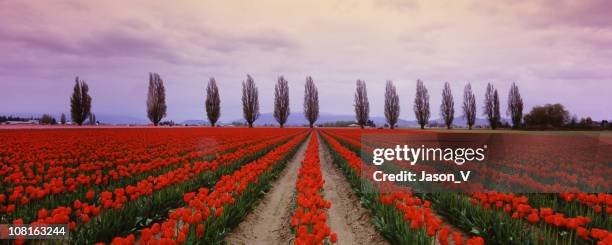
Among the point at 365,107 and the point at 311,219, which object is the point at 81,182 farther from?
the point at 365,107

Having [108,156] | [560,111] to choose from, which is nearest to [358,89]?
[560,111]

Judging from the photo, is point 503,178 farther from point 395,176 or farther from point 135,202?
point 135,202

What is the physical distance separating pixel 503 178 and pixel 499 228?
3.79 m

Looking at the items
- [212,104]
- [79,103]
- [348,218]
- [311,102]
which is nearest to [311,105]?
[311,102]

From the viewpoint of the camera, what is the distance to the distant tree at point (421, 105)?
233 feet

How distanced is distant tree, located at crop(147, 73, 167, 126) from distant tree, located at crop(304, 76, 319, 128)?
32310 mm

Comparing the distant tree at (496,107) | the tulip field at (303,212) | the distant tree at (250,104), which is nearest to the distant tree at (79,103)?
the distant tree at (250,104)

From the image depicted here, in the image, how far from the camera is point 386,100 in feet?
243

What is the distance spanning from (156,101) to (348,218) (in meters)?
62.3

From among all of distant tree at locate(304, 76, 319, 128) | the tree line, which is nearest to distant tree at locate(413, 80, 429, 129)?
the tree line

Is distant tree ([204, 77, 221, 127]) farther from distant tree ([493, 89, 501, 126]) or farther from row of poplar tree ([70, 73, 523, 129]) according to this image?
distant tree ([493, 89, 501, 126])

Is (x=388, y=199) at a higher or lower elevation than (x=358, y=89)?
lower

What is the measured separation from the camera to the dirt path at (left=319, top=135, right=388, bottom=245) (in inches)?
234

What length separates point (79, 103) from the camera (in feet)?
186
